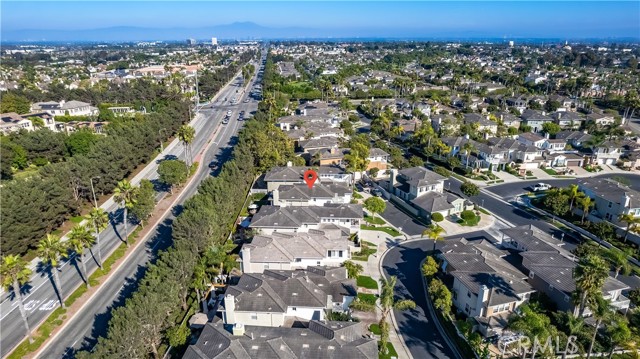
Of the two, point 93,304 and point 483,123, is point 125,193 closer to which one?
point 93,304

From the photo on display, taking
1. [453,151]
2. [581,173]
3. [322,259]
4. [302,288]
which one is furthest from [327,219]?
[581,173]

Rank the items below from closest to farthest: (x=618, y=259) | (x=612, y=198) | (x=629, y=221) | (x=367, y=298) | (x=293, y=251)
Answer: (x=618, y=259), (x=367, y=298), (x=293, y=251), (x=629, y=221), (x=612, y=198)

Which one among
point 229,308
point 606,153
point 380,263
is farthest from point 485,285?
point 606,153

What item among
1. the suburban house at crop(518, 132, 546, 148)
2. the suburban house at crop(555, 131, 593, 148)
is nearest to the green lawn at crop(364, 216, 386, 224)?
the suburban house at crop(518, 132, 546, 148)

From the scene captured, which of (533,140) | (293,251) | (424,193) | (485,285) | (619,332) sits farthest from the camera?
(533,140)

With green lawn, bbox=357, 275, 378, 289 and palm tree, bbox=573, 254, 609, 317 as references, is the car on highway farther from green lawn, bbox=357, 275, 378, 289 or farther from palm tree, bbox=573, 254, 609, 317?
palm tree, bbox=573, 254, 609, 317
